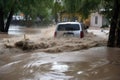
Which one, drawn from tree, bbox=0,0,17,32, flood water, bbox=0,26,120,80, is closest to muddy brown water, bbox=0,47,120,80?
flood water, bbox=0,26,120,80

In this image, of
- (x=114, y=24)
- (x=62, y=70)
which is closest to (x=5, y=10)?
(x=114, y=24)

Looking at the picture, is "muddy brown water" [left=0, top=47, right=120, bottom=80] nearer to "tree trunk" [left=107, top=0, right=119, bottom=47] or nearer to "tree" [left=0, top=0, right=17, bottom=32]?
"tree trunk" [left=107, top=0, right=119, bottom=47]

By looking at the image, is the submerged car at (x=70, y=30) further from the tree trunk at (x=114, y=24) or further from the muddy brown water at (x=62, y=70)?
the muddy brown water at (x=62, y=70)

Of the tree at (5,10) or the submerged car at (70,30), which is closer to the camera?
the submerged car at (70,30)

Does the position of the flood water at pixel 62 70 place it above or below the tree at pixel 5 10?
below

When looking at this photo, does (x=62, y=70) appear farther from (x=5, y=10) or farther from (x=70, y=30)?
(x=5, y=10)

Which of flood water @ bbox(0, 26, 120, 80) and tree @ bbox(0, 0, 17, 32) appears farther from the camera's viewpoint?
tree @ bbox(0, 0, 17, 32)

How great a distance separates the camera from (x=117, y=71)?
9.45 meters

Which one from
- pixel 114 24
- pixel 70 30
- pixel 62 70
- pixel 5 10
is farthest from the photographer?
pixel 5 10

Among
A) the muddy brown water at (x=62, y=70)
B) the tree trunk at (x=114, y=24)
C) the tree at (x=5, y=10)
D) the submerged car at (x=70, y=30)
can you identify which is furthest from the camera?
the tree at (x=5, y=10)

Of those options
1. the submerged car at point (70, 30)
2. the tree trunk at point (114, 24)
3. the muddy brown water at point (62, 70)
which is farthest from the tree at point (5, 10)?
the muddy brown water at point (62, 70)

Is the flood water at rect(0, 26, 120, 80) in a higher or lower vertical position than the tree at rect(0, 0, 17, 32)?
lower

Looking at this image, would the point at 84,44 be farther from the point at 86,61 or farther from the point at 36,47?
the point at 86,61

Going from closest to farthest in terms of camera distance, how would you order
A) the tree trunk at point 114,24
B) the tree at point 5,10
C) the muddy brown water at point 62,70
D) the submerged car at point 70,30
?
1. the muddy brown water at point 62,70
2. the tree trunk at point 114,24
3. the submerged car at point 70,30
4. the tree at point 5,10
